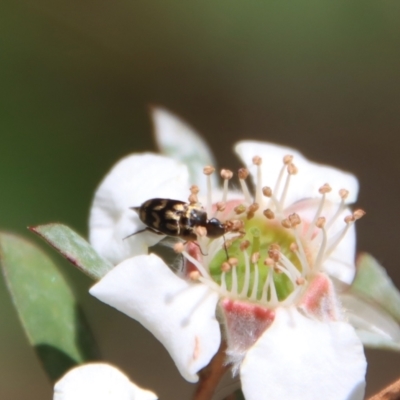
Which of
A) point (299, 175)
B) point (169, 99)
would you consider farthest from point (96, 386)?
point (169, 99)

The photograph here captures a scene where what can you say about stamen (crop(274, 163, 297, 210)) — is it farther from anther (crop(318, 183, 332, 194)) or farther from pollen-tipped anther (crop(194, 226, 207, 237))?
pollen-tipped anther (crop(194, 226, 207, 237))

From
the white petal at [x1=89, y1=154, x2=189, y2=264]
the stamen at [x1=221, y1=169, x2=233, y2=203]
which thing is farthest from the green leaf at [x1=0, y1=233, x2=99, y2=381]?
the stamen at [x1=221, y1=169, x2=233, y2=203]

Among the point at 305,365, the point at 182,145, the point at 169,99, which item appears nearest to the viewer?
the point at 305,365

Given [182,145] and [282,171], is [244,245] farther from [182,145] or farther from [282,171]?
[182,145]

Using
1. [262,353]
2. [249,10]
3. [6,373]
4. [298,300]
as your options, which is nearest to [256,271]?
[298,300]

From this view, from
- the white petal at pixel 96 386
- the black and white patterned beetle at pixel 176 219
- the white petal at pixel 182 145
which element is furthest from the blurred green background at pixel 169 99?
the white petal at pixel 96 386

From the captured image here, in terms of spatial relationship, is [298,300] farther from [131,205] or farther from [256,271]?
[131,205]
